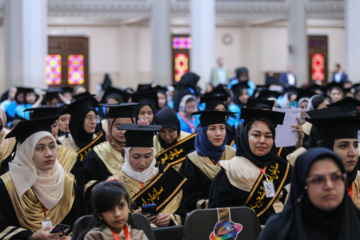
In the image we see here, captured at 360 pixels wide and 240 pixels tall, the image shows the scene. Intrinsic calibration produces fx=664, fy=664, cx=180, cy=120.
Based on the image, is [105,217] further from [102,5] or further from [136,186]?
[102,5]

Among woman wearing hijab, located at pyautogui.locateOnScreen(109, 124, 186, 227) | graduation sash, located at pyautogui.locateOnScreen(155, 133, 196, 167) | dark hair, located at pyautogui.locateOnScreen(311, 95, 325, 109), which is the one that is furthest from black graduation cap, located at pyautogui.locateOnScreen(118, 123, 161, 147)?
dark hair, located at pyautogui.locateOnScreen(311, 95, 325, 109)

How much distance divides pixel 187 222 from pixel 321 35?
84.7 ft

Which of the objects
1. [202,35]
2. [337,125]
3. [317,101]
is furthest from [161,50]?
[337,125]

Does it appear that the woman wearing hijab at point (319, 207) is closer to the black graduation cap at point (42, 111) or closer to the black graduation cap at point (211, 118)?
the black graduation cap at point (211, 118)

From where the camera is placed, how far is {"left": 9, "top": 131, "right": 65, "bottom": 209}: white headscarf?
5.36 meters

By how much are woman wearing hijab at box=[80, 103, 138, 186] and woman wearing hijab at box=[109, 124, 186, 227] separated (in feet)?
2.43

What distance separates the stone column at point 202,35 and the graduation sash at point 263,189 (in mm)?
13337

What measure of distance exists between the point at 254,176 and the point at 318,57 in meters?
25.1

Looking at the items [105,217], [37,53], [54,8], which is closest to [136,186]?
[105,217]

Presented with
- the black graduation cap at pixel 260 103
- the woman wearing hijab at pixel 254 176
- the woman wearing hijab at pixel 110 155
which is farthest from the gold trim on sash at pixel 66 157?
the black graduation cap at pixel 260 103

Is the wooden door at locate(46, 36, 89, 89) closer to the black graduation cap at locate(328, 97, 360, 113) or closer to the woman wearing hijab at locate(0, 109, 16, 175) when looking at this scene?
the woman wearing hijab at locate(0, 109, 16, 175)

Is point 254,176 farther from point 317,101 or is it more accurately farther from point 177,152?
point 317,101

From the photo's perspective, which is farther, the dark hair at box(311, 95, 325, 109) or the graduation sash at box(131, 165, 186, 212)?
the dark hair at box(311, 95, 325, 109)

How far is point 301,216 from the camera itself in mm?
3488
